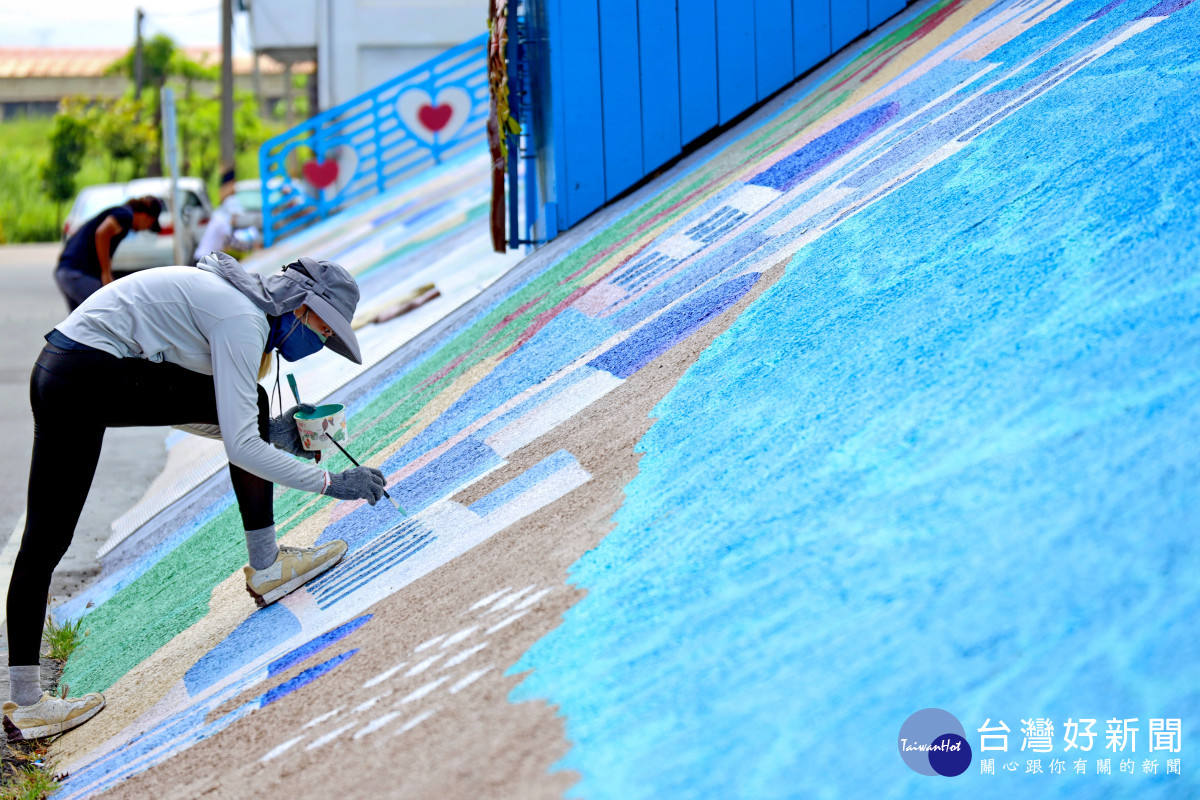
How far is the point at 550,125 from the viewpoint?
6.15m

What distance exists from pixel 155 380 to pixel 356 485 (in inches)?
25.6

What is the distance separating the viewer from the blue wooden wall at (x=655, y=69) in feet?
19.6

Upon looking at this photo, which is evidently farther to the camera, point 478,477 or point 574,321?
point 574,321

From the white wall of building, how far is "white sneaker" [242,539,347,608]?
14.6 metres

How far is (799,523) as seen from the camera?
2.46 meters

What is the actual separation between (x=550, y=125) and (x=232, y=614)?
12.1ft

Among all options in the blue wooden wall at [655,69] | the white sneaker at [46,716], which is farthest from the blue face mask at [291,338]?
the blue wooden wall at [655,69]

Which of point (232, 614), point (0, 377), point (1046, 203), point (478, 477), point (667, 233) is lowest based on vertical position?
point (0, 377)

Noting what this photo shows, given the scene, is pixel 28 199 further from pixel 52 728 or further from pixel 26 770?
pixel 26 770

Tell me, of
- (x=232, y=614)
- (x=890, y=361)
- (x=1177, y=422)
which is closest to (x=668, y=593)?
(x=890, y=361)

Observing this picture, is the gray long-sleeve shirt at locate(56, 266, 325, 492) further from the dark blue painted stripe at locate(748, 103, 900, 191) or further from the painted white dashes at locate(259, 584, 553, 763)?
the dark blue painted stripe at locate(748, 103, 900, 191)

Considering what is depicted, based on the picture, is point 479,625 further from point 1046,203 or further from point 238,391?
point 1046,203

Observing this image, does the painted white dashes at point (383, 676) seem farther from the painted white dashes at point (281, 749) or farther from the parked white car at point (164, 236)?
the parked white car at point (164, 236)

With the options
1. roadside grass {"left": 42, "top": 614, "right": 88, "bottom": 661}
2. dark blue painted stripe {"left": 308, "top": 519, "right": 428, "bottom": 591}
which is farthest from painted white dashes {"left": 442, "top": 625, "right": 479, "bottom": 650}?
roadside grass {"left": 42, "top": 614, "right": 88, "bottom": 661}
